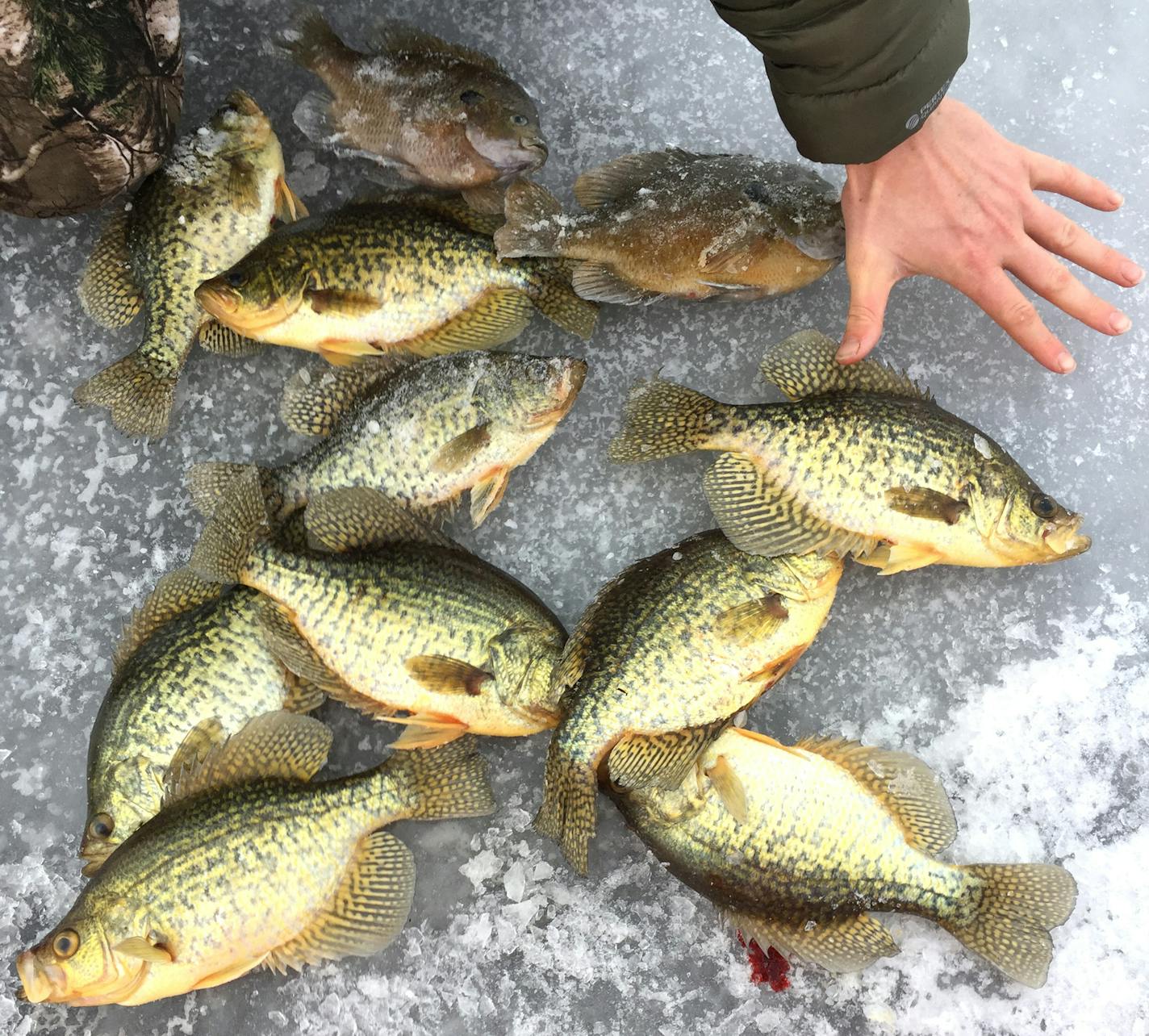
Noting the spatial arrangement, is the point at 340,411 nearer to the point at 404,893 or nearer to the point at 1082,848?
the point at 404,893

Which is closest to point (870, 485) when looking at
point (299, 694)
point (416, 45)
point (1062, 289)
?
point (1062, 289)

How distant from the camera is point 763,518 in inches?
87.7

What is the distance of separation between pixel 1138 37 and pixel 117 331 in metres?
2.57

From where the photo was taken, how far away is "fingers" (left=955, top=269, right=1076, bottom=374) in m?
2.27

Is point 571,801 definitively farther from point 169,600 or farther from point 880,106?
point 880,106

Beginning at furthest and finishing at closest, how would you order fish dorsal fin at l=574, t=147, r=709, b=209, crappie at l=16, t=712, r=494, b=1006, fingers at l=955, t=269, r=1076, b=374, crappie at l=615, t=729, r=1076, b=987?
fish dorsal fin at l=574, t=147, r=709, b=209 < fingers at l=955, t=269, r=1076, b=374 < crappie at l=615, t=729, r=1076, b=987 < crappie at l=16, t=712, r=494, b=1006

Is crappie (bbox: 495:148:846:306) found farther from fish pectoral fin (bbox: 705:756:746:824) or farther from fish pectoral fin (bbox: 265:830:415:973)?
fish pectoral fin (bbox: 265:830:415:973)

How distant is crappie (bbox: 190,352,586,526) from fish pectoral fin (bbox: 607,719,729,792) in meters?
0.61

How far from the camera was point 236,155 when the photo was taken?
2.39m

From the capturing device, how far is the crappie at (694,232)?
2.26 m

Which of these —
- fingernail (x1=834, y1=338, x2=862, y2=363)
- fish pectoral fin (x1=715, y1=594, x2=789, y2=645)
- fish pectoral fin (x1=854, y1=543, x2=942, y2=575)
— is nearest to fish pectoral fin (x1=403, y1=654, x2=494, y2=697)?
fish pectoral fin (x1=715, y1=594, x2=789, y2=645)

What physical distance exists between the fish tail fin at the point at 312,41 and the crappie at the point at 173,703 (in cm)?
122

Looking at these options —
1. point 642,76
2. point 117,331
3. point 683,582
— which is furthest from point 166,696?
point 642,76

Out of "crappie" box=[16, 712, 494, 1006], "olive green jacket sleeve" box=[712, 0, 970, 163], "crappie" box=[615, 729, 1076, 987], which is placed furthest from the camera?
"crappie" box=[615, 729, 1076, 987]
